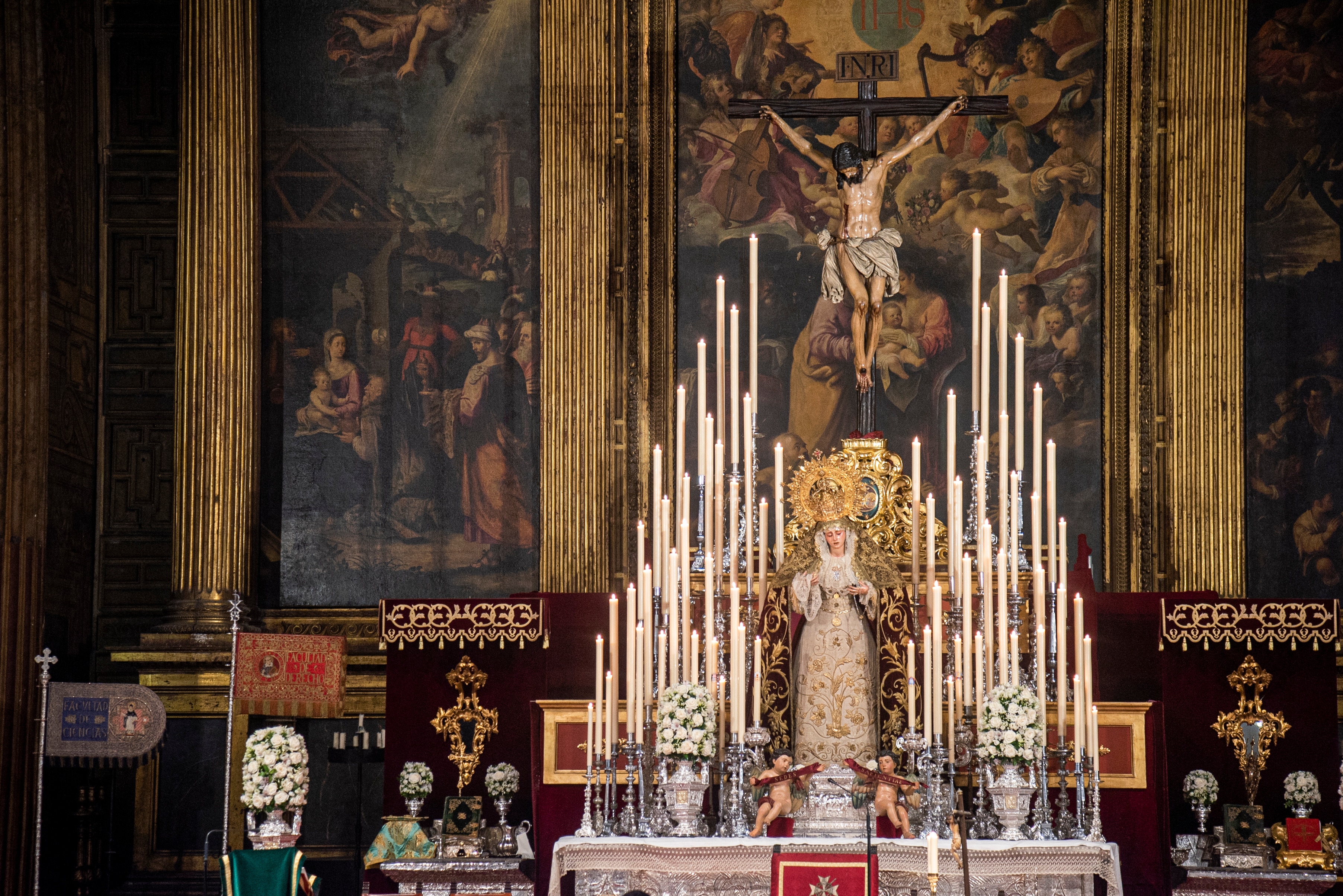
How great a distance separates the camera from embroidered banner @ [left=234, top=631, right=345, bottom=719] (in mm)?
9547

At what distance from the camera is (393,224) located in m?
11.5

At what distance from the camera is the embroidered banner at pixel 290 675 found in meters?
9.55

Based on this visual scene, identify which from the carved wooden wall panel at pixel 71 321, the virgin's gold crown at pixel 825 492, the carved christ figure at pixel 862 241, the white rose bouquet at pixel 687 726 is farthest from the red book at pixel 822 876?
the carved wooden wall panel at pixel 71 321

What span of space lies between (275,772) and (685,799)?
2.47m

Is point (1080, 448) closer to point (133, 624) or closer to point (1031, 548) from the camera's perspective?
point (1031, 548)

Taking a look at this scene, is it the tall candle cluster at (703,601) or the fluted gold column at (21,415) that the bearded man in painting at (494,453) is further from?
the fluted gold column at (21,415)

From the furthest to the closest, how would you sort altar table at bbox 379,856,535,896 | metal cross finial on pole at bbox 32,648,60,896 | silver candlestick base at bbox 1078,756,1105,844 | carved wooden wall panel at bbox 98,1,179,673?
carved wooden wall panel at bbox 98,1,179,673 → metal cross finial on pole at bbox 32,648,60,896 → altar table at bbox 379,856,535,896 → silver candlestick base at bbox 1078,756,1105,844

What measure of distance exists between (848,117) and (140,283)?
526 cm

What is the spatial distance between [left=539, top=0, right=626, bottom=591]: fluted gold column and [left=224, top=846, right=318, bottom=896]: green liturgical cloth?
138 inches

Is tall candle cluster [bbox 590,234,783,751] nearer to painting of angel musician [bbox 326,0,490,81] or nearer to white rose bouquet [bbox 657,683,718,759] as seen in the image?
white rose bouquet [bbox 657,683,718,759]

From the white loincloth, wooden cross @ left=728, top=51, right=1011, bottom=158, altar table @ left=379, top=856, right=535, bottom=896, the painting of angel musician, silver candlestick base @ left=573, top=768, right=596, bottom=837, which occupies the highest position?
the painting of angel musician

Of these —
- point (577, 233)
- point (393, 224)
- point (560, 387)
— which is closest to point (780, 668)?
point (560, 387)

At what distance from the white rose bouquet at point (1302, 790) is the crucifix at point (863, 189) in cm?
308

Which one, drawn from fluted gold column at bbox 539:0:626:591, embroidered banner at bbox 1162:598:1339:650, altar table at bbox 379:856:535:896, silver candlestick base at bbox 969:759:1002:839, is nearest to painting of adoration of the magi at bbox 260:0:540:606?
fluted gold column at bbox 539:0:626:591
